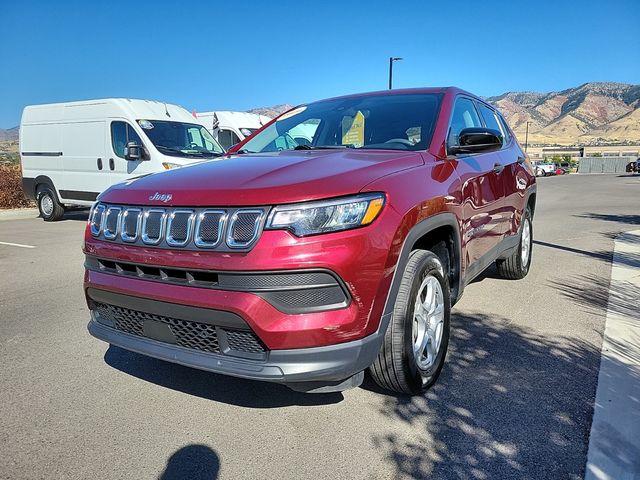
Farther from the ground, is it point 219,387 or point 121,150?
point 121,150

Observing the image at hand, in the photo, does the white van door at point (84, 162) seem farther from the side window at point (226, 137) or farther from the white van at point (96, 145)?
the side window at point (226, 137)

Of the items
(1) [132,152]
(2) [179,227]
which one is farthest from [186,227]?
(1) [132,152]

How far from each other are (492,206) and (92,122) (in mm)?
9367

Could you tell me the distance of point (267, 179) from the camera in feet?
8.04

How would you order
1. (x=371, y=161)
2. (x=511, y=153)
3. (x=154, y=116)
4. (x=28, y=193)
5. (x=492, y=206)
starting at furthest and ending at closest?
(x=28, y=193) → (x=154, y=116) → (x=511, y=153) → (x=492, y=206) → (x=371, y=161)

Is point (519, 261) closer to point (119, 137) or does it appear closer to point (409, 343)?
point (409, 343)

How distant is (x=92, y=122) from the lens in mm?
10656

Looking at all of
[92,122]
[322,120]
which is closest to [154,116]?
[92,122]

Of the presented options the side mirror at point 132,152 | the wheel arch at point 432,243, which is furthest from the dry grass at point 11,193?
the wheel arch at point 432,243

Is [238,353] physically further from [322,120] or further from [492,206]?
[492,206]

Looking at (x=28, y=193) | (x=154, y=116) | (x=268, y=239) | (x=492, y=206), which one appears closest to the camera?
(x=268, y=239)

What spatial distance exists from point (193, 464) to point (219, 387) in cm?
76

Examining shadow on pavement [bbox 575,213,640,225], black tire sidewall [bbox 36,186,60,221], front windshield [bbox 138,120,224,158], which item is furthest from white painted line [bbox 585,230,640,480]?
black tire sidewall [bbox 36,186,60,221]

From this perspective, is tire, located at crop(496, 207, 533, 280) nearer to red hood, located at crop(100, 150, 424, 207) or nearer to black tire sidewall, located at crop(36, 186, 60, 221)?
red hood, located at crop(100, 150, 424, 207)
